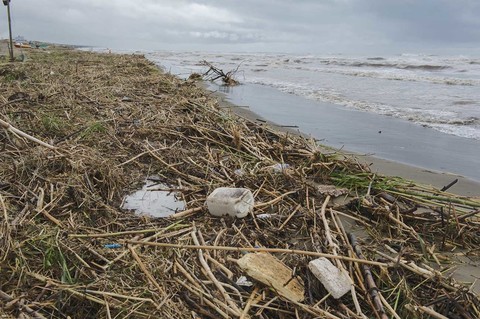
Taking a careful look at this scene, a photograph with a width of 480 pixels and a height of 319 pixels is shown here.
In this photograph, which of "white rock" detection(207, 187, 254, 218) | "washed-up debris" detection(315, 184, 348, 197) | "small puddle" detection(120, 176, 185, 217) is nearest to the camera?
"white rock" detection(207, 187, 254, 218)

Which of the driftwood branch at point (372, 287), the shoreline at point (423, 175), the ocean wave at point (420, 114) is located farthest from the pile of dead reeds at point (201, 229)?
the ocean wave at point (420, 114)

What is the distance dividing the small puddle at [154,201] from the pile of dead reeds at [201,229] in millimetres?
104

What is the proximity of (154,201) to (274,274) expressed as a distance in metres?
1.43

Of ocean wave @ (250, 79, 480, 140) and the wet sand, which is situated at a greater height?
ocean wave @ (250, 79, 480, 140)

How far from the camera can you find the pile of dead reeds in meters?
2.07

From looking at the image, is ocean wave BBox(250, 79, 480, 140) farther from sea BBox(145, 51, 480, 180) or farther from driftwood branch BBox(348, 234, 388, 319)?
driftwood branch BBox(348, 234, 388, 319)

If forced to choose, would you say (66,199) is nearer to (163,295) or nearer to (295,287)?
(163,295)

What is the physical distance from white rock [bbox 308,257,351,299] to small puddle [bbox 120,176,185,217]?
1289 millimetres

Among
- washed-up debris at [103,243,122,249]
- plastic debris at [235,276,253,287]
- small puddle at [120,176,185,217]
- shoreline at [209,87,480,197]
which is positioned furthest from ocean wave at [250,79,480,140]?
washed-up debris at [103,243,122,249]

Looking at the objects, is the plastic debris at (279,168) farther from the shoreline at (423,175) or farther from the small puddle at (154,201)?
the small puddle at (154,201)

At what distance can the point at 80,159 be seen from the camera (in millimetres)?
3334

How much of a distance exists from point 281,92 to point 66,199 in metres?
11.0

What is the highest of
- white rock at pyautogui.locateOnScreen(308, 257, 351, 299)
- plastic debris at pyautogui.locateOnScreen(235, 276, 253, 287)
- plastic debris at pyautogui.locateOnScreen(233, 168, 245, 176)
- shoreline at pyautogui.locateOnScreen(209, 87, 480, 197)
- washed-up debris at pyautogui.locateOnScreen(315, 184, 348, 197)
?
plastic debris at pyautogui.locateOnScreen(233, 168, 245, 176)

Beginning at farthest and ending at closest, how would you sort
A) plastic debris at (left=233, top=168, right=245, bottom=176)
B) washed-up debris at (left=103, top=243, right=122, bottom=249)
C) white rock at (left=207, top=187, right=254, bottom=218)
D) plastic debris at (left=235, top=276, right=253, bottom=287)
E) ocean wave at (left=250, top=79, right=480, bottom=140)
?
1. ocean wave at (left=250, top=79, right=480, bottom=140)
2. plastic debris at (left=233, top=168, right=245, bottom=176)
3. white rock at (left=207, top=187, right=254, bottom=218)
4. washed-up debris at (left=103, top=243, right=122, bottom=249)
5. plastic debris at (left=235, top=276, right=253, bottom=287)
